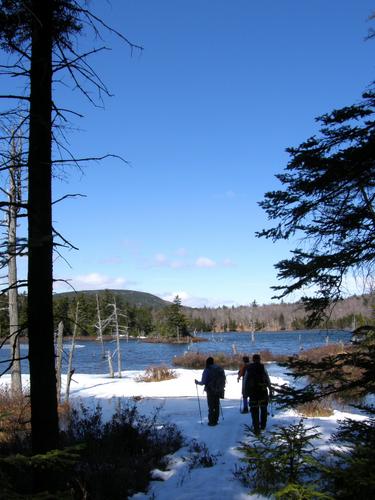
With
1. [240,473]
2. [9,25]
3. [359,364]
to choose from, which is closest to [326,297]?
[359,364]

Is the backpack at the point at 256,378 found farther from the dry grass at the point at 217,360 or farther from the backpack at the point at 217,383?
the dry grass at the point at 217,360

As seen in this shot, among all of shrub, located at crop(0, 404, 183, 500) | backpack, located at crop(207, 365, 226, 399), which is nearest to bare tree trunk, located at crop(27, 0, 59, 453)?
shrub, located at crop(0, 404, 183, 500)

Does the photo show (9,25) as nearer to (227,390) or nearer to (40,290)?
(40,290)

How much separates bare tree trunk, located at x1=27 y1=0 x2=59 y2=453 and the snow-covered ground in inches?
97.1

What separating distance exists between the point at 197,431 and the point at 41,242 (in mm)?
8892

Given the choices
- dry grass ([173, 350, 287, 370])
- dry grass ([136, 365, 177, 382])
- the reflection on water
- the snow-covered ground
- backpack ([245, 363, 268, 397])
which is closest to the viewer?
the snow-covered ground

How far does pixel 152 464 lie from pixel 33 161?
6.00m

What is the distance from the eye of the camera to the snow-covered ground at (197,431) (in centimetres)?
684

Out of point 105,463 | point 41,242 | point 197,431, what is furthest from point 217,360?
point 41,242

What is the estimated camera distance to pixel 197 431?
452 inches

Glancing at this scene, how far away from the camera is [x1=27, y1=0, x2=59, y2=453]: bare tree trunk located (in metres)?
4.10

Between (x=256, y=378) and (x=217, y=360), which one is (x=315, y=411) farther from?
(x=217, y=360)

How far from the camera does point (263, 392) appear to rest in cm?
1118

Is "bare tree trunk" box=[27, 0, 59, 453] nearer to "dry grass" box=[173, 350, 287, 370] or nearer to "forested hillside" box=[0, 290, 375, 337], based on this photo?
"dry grass" box=[173, 350, 287, 370]
